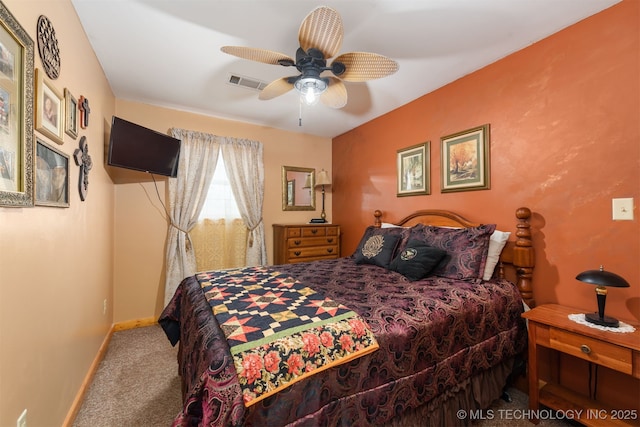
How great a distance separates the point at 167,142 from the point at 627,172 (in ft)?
12.5

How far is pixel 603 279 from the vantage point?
1.40 metres

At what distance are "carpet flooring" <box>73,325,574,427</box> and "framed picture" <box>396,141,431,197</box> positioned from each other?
1.91 metres

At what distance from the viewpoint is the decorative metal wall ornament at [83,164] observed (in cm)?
177

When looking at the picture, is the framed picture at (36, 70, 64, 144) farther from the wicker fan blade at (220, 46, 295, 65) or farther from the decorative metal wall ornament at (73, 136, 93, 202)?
the wicker fan blade at (220, 46, 295, 65)

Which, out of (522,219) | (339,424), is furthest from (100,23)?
(522,219)

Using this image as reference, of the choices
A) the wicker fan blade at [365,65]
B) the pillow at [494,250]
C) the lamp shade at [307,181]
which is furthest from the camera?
the lamp shade at [307,181]

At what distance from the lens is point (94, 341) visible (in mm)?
2125

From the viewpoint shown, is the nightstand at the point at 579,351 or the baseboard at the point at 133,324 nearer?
the nightstand at the point at 579,351

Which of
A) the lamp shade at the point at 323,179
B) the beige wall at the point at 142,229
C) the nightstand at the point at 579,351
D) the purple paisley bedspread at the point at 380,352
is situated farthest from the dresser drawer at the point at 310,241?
the nightstand at the point at 579,351

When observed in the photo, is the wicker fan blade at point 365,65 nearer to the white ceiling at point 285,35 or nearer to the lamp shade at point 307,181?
the white ceiling at point 285,35

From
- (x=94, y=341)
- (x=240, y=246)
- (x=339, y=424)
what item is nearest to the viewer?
(x=339, y=424)

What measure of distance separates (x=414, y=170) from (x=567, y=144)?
131 cm

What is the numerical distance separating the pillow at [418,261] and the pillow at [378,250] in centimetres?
22

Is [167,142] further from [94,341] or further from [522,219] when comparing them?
[522,219]
